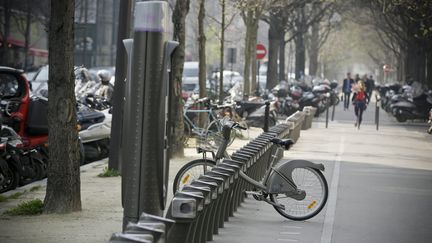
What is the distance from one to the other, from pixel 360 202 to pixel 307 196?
2143mm

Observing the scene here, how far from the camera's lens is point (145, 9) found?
373 inches

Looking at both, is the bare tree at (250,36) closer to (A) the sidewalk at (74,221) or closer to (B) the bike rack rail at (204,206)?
(A) the sidewalk at (74,221)

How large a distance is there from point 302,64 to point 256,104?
130ft

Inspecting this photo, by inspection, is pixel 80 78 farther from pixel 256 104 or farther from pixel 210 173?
pixel 210 173

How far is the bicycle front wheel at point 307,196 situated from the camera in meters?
12.1

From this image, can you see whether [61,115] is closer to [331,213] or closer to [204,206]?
[204,206]

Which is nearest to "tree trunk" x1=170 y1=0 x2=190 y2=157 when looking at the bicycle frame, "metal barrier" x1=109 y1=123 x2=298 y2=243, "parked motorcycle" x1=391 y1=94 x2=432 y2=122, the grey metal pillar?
the bicycle frame

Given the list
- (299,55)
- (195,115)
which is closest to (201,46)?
(195,115)

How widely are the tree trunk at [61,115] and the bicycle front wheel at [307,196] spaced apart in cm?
222

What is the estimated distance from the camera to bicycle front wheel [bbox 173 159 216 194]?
1295 cm

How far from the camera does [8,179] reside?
1409cm

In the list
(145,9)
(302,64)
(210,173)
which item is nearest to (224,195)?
(210,173)

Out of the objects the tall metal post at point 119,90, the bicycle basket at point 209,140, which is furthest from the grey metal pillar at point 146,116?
the bicycle basket at point 209,140

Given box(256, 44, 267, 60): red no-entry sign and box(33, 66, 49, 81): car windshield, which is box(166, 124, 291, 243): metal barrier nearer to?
box(33, 66, 49, 81): car windshield
